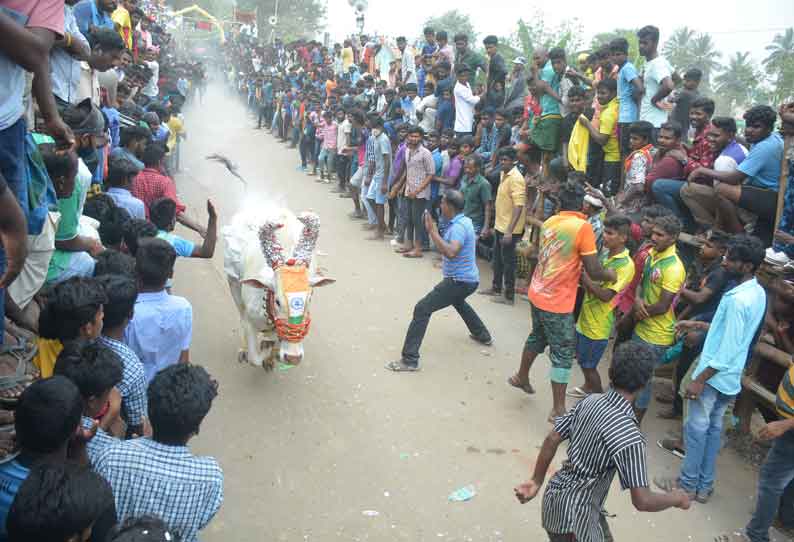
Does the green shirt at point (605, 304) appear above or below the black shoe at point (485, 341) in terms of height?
above

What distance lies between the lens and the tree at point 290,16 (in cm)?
4934

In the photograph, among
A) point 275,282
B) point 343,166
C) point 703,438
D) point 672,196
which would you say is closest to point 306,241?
point 275,282

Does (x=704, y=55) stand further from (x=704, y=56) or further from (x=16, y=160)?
(x=16, y=160)

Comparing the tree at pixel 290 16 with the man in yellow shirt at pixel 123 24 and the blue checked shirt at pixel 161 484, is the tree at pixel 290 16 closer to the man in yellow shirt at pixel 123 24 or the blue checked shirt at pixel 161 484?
the man in yellow shirt at pixel 123 24

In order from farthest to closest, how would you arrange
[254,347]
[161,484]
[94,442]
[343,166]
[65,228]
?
[343,166] → [254,347] → [65,228] → [94,442] → [161,484]

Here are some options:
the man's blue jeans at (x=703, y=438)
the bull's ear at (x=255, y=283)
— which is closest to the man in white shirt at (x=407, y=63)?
the bull's ear at (x=255, y=283)

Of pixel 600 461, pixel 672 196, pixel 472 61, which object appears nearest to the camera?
pixel 600 461

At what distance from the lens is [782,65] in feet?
135

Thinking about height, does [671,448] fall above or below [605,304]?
below

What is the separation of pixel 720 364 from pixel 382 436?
2738 mm

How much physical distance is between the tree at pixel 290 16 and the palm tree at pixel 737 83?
36485 millimetres

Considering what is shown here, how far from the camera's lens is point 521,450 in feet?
17.1

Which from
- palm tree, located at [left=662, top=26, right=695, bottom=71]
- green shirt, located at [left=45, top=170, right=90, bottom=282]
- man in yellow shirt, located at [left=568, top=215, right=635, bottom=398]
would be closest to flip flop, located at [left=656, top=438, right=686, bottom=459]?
man in yellow shirt, located at [left=568, top=215, right=635, bottom=398]

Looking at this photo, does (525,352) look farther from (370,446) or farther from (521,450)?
(370,446)
